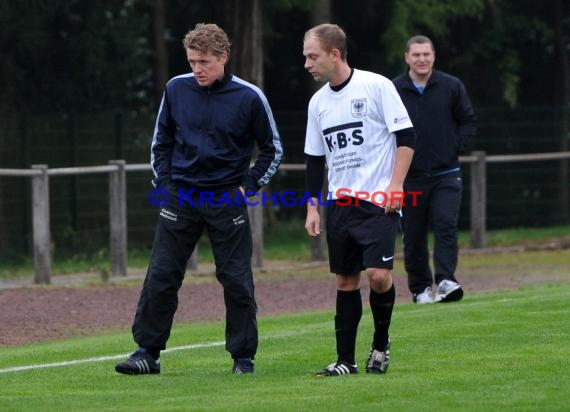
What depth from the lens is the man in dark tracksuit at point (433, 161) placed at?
12992mm

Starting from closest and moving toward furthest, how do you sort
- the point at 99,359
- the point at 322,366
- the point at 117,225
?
the point at 322,366 < the point at 99,359 < the point at 117,225

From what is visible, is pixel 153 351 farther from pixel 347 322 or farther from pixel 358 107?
pixel 358 107

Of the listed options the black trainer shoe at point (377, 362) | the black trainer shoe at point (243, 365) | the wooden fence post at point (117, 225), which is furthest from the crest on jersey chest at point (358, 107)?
the wooden fence post at point (117, 225)

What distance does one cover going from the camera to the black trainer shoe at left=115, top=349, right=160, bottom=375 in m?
8.85

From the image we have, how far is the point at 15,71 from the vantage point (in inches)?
883

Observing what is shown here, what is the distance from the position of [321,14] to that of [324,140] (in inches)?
591

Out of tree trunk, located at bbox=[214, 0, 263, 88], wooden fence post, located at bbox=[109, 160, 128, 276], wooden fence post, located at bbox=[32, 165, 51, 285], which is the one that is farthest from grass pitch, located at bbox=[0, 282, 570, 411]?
tree trunk, located at bbox=[214, 0, 263, 88]

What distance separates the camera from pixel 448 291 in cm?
1316

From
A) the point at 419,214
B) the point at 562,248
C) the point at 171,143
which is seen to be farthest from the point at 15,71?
the point at 171,143

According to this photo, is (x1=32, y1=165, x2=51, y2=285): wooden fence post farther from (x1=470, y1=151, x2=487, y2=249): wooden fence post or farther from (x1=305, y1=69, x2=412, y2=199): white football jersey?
(x1=305, y1=69, x2=412, y2=199): white football jersey

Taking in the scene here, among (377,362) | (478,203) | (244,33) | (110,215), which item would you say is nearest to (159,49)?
(244,33)

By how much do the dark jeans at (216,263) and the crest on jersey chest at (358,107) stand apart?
886mm

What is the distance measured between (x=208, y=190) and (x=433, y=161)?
15.0 ft

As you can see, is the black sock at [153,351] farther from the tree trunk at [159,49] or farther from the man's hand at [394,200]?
the tree trunk at [159,49]
